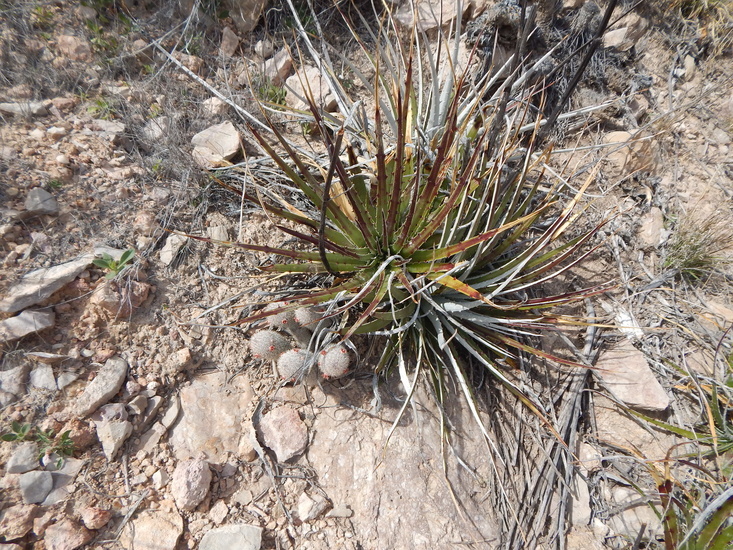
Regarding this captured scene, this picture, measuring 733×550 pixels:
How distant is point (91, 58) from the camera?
101 inches

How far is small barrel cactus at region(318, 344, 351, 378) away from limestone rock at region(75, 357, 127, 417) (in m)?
0.90

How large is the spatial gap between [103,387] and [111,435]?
206 millimetres

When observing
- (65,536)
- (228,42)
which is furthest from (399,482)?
(228,42)

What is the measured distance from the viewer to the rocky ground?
1.63m

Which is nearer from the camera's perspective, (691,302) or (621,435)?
(621,435)

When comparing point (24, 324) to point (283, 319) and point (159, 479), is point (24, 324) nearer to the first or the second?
point (159, 479)

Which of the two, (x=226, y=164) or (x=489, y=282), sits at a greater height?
(x=226, y=164)

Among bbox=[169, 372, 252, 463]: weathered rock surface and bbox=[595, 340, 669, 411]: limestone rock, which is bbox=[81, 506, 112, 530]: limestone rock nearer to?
bbox=[169, 372, 252, 463]: weathered rock surface

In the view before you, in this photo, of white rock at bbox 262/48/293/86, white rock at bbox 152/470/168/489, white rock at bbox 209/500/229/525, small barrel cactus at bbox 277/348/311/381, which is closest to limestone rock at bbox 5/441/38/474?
white rock at bbox 152/470/168/489

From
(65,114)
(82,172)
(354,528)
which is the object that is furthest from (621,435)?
(65,114)

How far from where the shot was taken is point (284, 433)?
6.03ft

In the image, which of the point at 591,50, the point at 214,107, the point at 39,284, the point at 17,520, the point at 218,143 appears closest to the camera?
the point at 591,50

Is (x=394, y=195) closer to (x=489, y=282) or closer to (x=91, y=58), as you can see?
(x=489, y=282)

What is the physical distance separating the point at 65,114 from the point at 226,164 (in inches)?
41.2
